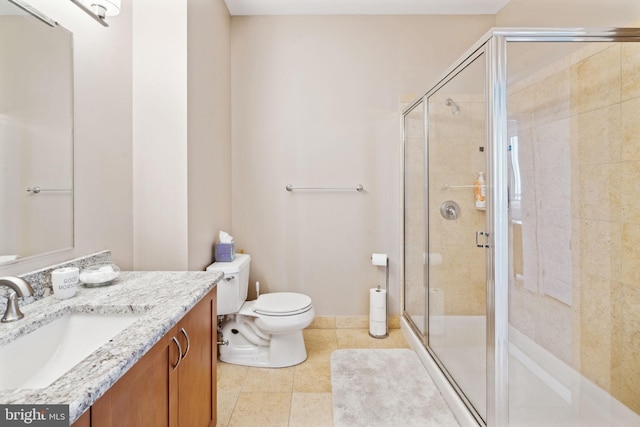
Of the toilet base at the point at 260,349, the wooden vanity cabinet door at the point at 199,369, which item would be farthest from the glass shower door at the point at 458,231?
the wooden vanity cabinet door at the point at 199,369

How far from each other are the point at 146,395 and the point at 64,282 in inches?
22.9

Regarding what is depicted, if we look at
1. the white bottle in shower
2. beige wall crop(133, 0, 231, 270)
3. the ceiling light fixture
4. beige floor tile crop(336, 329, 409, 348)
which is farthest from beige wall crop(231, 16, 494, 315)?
the ceiling light fixture

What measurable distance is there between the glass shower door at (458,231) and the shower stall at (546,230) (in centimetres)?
1

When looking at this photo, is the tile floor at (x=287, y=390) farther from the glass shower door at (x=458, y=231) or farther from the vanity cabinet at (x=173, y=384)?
the glass shower door at (x=458, y=231)

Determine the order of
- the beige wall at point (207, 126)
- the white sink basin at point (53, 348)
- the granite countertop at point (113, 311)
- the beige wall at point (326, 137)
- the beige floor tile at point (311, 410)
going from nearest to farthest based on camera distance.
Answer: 1. the granite countertop at point (113, 311)
2. the white sink basin at point (53, 348)
3. the beige floor tile at point (311, 410)
4. the beige wall at point (207, 126)
5. the beige wall at point (326, 137)

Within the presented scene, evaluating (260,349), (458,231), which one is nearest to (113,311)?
(260,349)

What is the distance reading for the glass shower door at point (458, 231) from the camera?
1.54 meters

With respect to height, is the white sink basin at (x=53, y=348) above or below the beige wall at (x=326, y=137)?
below

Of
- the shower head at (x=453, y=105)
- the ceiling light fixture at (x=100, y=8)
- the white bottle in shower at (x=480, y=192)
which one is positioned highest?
the ceiling light fixture at (x=100, y=8)

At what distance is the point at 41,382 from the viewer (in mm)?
865

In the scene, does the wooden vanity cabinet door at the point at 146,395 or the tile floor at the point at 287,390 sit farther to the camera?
the tile floor at the point at 287,390

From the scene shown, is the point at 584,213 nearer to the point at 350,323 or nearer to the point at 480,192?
the point at 480,192

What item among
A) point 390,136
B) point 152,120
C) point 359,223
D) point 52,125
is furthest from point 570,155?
point 52,125

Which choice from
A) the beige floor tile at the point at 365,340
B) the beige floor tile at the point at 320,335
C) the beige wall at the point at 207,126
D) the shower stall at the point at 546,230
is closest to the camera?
the shower stall at the point at 546,230
